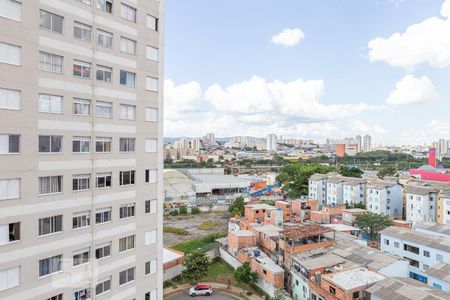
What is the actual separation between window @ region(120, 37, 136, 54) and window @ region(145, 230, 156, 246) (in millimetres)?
5878

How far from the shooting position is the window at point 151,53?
985 cm

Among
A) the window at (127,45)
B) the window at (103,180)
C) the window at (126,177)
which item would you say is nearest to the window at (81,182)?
the window at (103,180)

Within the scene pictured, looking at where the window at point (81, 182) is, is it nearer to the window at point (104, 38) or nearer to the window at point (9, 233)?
the window at point (9, 233)

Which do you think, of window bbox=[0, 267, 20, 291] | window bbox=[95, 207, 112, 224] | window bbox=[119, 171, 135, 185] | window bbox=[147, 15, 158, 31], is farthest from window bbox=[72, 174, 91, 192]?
window bbox=[147, 15, 158, 31]

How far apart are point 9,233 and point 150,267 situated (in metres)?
4.50

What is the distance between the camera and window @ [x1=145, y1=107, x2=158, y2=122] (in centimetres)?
990

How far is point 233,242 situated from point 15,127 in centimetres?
1787

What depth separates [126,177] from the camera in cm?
945

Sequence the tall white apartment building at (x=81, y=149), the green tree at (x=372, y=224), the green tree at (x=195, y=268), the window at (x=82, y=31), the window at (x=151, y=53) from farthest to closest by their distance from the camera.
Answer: the green tree at (x=372, y=224), the green tree at (x=195, y=268), the window at (x=151, y=53), the window at (x=82, y=31), the tall white apartment building at (x=81, y=149)

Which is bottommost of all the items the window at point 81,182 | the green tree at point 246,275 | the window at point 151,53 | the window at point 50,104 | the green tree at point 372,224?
the green tree at point 246,275

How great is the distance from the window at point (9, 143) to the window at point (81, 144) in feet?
4.30

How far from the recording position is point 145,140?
9.91 meters

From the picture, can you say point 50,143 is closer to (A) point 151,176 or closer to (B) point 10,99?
(B) point 10,99

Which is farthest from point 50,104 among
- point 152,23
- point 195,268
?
point 195,268
